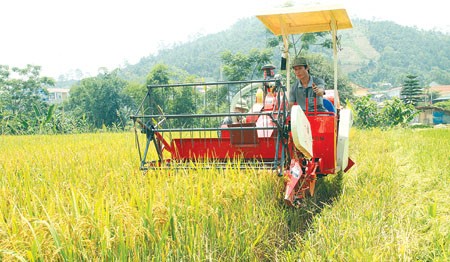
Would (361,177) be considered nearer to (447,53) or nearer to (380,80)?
(380,80)

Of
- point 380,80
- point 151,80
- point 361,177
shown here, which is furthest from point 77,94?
point 380,80

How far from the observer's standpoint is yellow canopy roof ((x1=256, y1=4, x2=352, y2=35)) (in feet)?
16.8

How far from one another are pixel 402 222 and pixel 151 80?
3988cm

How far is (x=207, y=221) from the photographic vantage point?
10.5ft

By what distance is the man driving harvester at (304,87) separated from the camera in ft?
18.3

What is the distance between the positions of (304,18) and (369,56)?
181 metres

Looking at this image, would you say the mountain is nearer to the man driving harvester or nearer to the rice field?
the man driving harvester

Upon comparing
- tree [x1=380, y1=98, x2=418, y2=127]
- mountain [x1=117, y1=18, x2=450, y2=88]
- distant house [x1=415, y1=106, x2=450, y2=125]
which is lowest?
distant house [x1=415, y1=106, x2=450, y2=125]

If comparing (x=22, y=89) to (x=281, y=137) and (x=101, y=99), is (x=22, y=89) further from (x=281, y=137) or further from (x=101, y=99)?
(x=281, y=137)

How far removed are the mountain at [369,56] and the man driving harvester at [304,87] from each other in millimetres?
124977

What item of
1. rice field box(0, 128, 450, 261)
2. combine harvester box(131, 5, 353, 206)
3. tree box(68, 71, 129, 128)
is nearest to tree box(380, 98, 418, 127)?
rice field box(0, 128, 450, 261)

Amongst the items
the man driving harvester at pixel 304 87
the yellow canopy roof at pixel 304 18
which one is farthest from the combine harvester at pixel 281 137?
the man driving harvester at pixel 304 87

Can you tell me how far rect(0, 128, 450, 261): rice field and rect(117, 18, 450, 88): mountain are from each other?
126298 millimetres

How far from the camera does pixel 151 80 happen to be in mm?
42625
